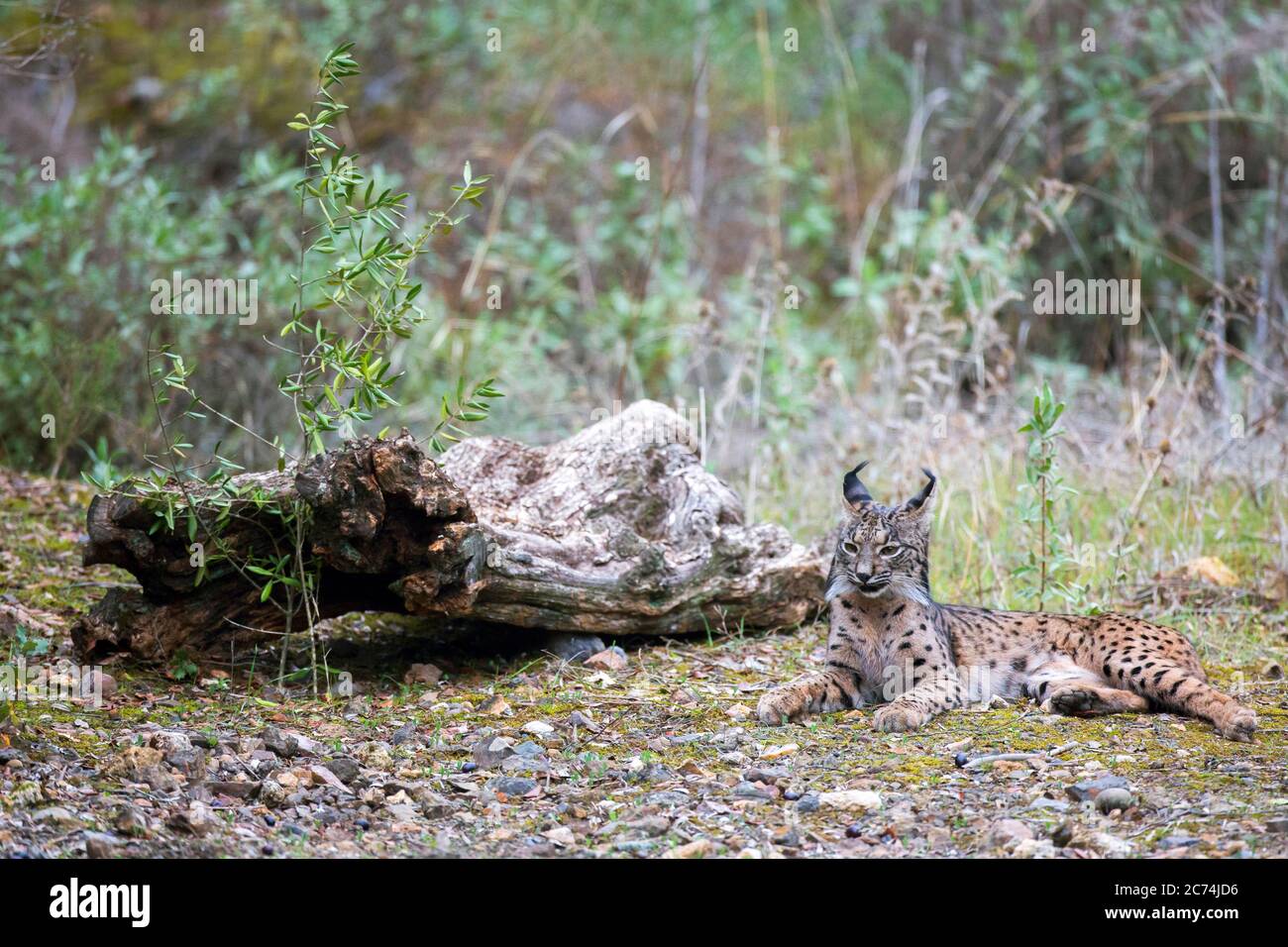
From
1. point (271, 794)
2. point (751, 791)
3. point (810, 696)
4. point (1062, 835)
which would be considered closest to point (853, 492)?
point (810, 696)

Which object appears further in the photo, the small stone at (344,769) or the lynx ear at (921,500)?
the lynx ear at (921,500)

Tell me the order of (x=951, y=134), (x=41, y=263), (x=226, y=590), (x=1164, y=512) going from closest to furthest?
(x=226, y=590)
(x=1164, y=512)
(x=41, y=263)
(x=951, y=134)

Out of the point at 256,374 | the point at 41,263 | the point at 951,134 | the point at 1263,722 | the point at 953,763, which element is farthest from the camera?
the point at 951,134

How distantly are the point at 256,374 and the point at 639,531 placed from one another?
5168 millimetres

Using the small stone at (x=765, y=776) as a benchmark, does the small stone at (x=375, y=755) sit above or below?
above

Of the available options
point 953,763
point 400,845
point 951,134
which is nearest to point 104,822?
point 400,845

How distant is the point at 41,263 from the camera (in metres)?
10.4

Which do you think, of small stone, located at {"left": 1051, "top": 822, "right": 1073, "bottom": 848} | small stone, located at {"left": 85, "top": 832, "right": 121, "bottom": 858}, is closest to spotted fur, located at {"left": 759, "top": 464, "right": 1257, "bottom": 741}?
small stone, located at {"left": 1051, "top": 822, "right": 1073, "bottom": 848}

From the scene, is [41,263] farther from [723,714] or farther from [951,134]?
[951,134]

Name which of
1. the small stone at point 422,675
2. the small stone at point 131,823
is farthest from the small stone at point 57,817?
the small stone at point 422,675

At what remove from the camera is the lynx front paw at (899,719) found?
20.1 feet

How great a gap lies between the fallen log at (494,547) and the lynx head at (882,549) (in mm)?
841

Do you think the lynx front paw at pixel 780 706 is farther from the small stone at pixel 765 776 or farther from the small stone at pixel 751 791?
the small stone at pixel 751 791

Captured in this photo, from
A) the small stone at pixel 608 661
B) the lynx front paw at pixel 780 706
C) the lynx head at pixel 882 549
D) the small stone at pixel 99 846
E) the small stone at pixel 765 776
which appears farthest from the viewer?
the small stone at pixel 608 661
